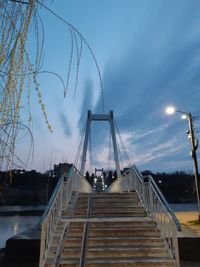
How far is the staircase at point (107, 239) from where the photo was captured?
17.0ft

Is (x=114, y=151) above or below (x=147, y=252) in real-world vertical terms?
above

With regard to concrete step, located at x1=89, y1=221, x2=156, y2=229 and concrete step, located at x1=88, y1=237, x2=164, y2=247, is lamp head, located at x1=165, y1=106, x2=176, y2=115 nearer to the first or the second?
concrete step, located at x1=89, y1=221, x2=156, y2=229

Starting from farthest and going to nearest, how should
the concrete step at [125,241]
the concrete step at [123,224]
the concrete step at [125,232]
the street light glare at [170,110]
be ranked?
1. the street light glare at [170,110]
2. the concrete step at [123,224]
3. the concrete step at [125,232]
4. the concrete step at [125,241]

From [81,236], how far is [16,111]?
591cm

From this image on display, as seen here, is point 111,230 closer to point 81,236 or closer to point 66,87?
point 81,236

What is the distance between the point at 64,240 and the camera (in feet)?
19.9

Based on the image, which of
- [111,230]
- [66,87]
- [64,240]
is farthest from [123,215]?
[66,87]

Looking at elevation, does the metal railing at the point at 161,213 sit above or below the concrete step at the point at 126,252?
above

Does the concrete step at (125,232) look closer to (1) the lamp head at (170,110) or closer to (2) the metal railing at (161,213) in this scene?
(2) the metal railing at (161,213)

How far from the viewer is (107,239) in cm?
611

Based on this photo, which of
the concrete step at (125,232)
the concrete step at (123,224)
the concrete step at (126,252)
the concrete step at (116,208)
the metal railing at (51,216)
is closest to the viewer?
the metal railing at (51,216)

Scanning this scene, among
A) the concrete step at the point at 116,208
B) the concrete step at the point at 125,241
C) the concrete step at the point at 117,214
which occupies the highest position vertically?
the concrete step at the point at 116,208

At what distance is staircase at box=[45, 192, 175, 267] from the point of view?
5180 mm

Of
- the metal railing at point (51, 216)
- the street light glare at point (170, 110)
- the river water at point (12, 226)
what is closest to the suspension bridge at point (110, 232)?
the metal railing at point (51, 216)
